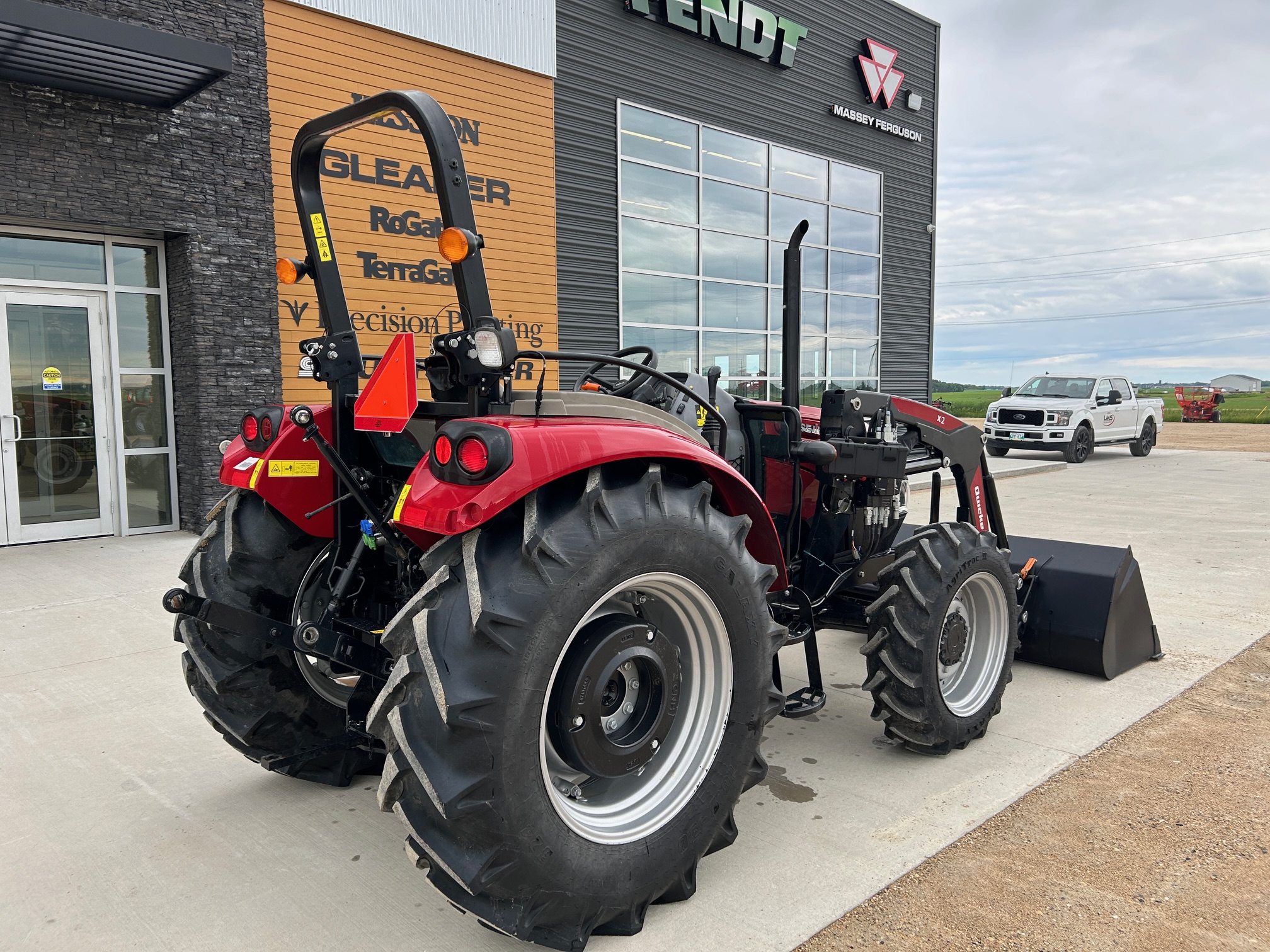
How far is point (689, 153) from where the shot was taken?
13.1 meters

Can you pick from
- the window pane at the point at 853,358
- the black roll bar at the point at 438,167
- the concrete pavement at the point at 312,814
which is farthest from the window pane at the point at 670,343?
the black roll bar at the point at 438,167

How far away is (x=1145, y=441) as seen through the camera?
64.3 ft

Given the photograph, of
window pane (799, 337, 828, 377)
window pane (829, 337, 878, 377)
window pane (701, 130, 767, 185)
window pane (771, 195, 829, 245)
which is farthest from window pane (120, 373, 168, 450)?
window pane (829, 337, 878, 377)

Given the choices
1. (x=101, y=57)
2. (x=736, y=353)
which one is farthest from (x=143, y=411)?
(x=736, y=353)

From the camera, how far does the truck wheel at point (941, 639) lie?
331 centimetres

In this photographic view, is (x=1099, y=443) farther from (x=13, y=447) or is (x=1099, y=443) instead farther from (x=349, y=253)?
(x=13, y=447)

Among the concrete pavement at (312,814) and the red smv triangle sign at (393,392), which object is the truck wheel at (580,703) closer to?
the concrete pavement at (312,814)

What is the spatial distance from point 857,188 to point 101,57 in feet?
41.4

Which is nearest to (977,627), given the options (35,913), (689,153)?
(35,913)

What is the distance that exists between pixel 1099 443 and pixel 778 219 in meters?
9.38

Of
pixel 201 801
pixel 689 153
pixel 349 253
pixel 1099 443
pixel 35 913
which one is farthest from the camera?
pixel 1099 443

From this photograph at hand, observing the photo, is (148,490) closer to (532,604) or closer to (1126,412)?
(532,604)

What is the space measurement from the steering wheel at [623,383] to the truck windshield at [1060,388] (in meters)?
17.3

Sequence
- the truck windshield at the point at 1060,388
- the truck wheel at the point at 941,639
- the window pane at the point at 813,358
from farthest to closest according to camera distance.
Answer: the truck windshield at the point at 1060,388 → the window pane at the point at 813,358 → the truck wheel at the point at 941,639
